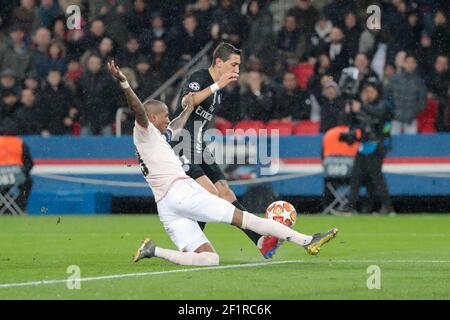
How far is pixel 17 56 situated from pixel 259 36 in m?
5.15

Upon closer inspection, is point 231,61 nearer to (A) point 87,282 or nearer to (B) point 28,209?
(A) point 87,282

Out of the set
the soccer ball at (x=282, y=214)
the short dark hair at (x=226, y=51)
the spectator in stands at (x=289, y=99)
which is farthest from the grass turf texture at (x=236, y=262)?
the spectator in stands at (x=289, y=99)

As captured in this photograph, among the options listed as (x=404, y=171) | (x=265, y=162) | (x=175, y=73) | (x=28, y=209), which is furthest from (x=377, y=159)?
(x=28, y=209)

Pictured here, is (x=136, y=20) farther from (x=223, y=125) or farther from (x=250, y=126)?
(x=250, y=126)

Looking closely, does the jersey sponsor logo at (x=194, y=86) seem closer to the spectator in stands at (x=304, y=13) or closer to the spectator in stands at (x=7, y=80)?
the spectator in stands at (x=304, y=13)

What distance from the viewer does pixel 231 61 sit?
13180 mm

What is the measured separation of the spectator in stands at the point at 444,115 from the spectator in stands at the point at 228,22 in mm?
4116

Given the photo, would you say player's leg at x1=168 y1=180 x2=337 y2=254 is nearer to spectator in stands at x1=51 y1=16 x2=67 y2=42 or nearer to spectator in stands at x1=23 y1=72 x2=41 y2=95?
spectator in stands at x1=23 y1=72 x2=41 y2=95

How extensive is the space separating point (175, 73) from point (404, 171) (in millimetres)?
5166

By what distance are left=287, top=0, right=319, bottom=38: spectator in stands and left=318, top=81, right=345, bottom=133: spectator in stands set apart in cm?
183

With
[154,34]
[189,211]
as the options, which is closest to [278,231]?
[189,211]

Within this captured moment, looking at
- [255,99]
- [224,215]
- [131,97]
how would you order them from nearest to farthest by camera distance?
[131,97], [224,215], [255,99]

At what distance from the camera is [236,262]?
1270 centimetres

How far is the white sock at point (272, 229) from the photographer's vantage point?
37.8 ft
